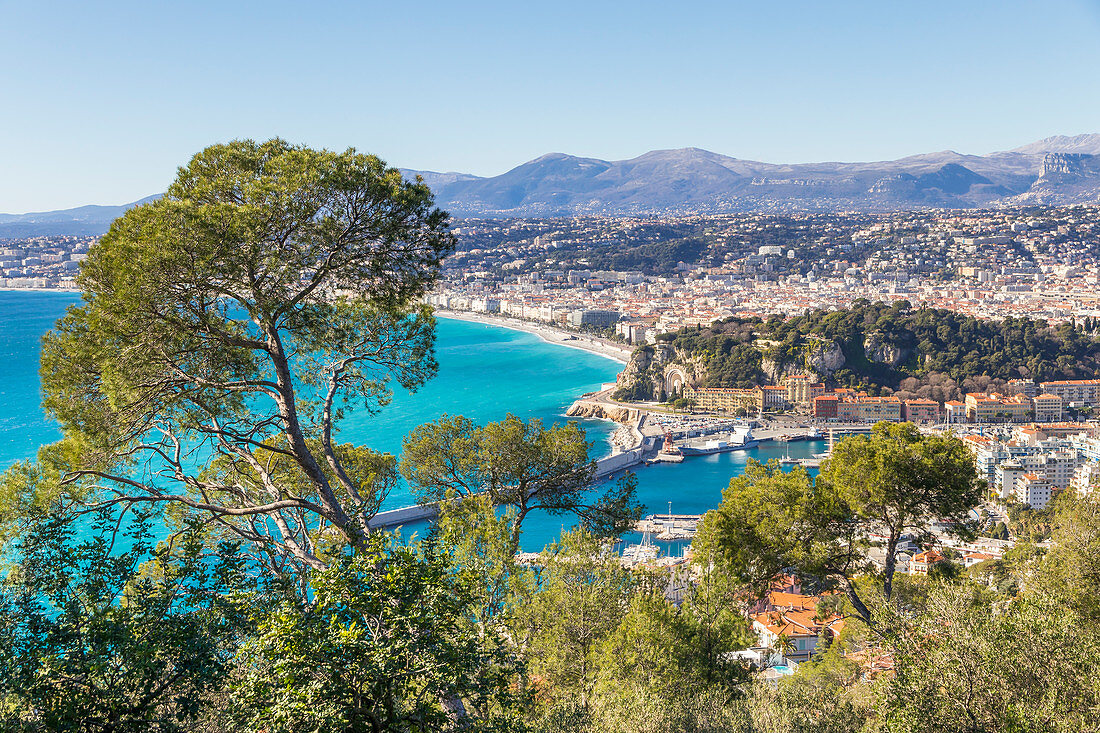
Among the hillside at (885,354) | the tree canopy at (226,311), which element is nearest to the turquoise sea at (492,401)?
the hillside at (885,354)

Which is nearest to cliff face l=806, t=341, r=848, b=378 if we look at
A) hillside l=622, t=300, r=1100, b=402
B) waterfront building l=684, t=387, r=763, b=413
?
hillside l=622, t=300, r=1100, b=402

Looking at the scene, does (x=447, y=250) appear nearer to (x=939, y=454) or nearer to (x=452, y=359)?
(x=939, y=454)

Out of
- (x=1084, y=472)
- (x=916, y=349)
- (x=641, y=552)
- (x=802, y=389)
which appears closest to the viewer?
(x=641, y=552)

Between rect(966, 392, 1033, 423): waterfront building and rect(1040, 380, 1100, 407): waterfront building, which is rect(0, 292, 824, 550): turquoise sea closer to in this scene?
rect(966, 392, 1033, 423): waterfront building

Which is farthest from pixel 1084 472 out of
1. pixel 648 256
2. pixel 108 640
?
pixel 648 256

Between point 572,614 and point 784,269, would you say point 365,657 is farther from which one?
point 784,269
